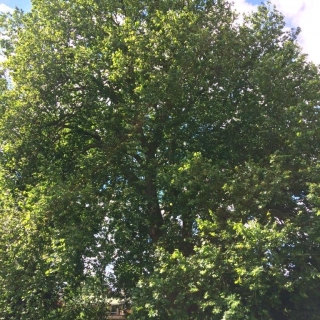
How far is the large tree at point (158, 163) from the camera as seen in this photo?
34.3ft

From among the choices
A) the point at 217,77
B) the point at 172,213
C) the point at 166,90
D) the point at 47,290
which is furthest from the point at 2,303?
the point at 217,77

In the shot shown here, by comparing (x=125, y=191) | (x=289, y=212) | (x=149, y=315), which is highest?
(x=125, y=191)

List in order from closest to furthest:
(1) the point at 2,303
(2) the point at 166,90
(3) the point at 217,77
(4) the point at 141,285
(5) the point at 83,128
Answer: (4) the point at 141,285, (1) the point at 2,303, (2) the point at 166,90, (3) the point at 217,77, (5) the point at 83,128

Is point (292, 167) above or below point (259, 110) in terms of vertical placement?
below

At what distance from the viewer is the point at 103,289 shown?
44.1ft

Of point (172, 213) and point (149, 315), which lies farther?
point (172, 213)

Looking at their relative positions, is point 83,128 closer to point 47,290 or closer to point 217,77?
point 217,77

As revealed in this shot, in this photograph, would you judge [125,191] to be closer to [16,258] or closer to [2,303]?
[16,258]

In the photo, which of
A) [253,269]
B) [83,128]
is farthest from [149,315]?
[83,128]

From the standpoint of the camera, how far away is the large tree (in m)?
10.5

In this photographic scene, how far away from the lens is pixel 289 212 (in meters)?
11.8

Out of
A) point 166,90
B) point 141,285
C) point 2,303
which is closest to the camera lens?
point 141,285

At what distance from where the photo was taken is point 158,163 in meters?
14.1

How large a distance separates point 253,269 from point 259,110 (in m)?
5.99
